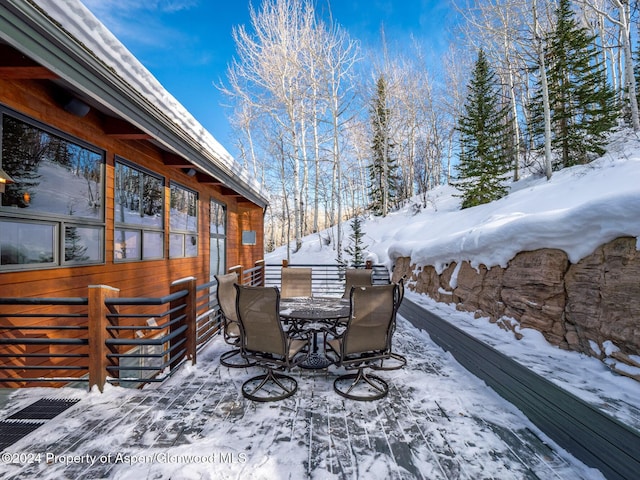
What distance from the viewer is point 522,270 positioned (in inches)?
135

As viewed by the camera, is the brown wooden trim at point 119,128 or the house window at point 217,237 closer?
the brown wooden trim at point 119,128

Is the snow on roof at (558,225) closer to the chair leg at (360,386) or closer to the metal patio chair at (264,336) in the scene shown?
the chair leg at (360,386)

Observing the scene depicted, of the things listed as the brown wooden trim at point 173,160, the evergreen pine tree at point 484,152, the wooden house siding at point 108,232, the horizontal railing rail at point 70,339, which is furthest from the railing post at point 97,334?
the evergreen pine tree at point 484,152

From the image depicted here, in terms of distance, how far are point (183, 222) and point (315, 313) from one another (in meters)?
3.17

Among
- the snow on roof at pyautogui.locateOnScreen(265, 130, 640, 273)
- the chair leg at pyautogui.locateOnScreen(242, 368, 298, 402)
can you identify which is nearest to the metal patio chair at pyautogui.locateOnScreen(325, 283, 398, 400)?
the chair leg at pyautogui.locateOnScreen(242, 368, 298, 402)

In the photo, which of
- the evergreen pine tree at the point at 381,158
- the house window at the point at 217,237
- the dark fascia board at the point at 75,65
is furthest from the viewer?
the evergreen pine tree at the point at 381,158

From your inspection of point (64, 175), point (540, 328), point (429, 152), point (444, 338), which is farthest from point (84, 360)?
point (429, 152)

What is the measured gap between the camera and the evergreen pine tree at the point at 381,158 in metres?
16.0

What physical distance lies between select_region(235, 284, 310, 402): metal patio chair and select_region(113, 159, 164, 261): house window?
1972 millimetres

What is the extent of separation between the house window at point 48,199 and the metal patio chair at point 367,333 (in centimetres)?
274

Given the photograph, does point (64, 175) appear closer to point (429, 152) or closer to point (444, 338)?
point (444, 338)

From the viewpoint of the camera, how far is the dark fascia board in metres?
1.60

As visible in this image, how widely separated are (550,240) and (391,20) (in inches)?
673

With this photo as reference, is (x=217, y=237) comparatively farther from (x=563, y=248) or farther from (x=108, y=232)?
(x=563, y=248)
